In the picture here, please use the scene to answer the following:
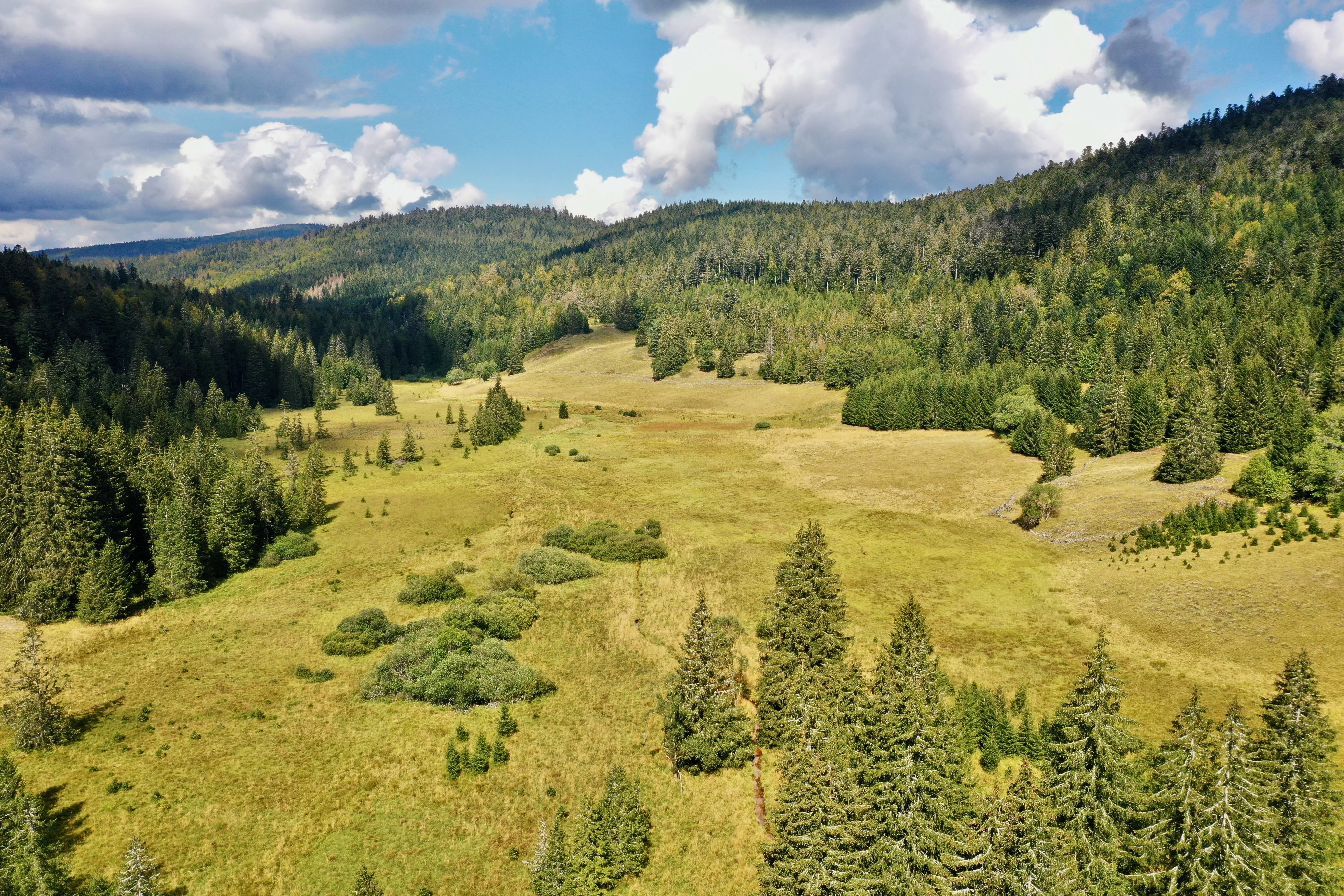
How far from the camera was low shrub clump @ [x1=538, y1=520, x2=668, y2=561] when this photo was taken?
204 feet

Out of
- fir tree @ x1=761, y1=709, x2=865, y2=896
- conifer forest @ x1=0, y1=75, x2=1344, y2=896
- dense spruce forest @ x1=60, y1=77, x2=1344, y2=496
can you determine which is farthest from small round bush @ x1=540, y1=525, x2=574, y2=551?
dense spruce forest @ x1=60, y1=77, x2=1344, y2=496

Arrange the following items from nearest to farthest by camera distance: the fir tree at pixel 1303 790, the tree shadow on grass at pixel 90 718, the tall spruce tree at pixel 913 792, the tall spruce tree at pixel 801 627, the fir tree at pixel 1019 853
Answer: the fir tree at pixel 1019 853, the fir tree at pixel 1303 790, the tall spruce tree at pixel 913 792, the tall spruce tree at pixel 801 627, the tree shadow on grass at pixel 90 718

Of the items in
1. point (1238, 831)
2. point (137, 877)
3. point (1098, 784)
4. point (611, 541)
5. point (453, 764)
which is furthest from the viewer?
point (611, 541)

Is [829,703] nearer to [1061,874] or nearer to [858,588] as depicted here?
[1061,874]

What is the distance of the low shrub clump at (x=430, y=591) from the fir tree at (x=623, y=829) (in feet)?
93.4

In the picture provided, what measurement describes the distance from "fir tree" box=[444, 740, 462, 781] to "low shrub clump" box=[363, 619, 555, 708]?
18.1 ft

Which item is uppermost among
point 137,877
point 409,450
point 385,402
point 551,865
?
point 385,402

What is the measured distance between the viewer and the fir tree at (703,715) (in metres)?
32.8

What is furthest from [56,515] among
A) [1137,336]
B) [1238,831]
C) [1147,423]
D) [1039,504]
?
[1137,336]

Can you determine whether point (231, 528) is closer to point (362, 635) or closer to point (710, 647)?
point (362, 635)

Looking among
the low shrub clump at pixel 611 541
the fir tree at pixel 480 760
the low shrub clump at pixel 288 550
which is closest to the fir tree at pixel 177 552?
the low shrub clump at pixel 288 550

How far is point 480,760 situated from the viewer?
108 feet

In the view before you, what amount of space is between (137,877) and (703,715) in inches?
866

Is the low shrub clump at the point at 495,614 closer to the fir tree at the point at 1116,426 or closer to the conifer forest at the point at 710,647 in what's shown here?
the conifer forest at the point at 710,647
